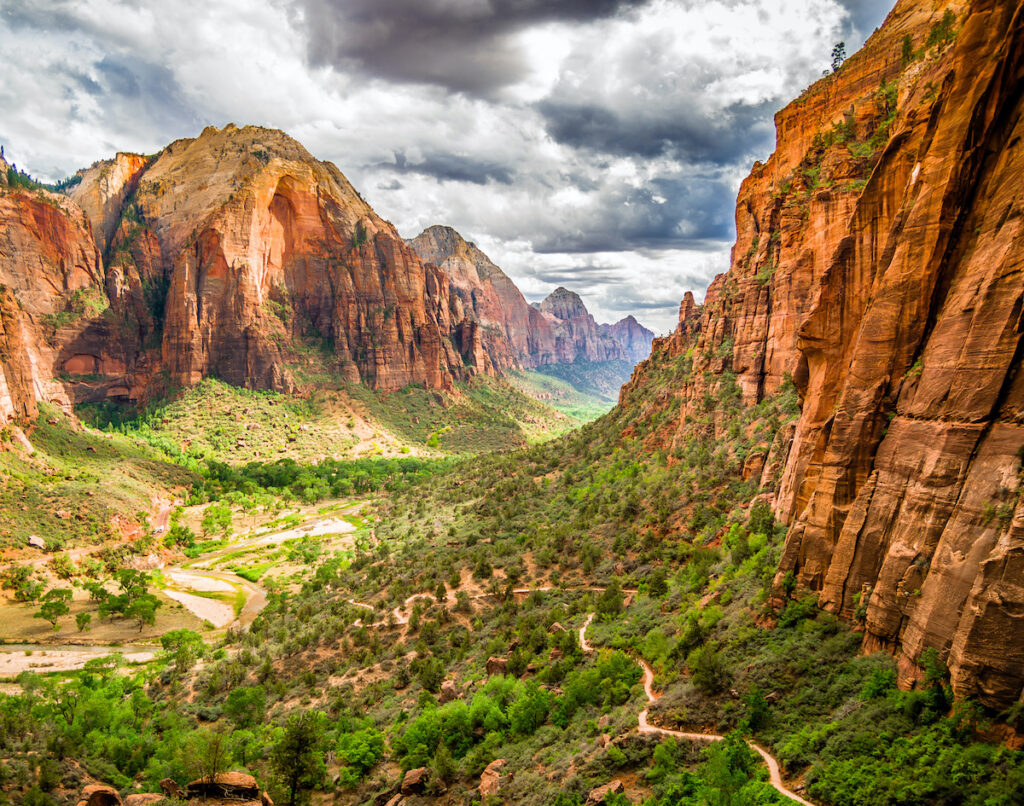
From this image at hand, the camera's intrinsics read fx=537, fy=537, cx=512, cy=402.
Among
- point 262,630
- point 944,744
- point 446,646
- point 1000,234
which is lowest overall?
point 262,630

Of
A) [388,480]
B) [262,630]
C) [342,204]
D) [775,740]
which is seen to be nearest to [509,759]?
[775,740]

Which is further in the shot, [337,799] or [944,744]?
[337,799]

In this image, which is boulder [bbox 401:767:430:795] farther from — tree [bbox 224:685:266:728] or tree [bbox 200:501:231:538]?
tree [bbox 200:501:231:538]

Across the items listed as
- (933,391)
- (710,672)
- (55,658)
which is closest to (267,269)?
(55,658)

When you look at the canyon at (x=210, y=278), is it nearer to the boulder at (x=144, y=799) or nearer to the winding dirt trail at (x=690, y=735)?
the boulder at (x=144, y=799)

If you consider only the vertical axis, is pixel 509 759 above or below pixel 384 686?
above

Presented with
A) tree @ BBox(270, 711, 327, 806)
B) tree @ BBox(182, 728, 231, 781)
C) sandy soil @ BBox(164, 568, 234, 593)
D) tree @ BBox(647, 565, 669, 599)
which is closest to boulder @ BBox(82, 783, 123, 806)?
tree @ BBox(182, 728, 231, 781)

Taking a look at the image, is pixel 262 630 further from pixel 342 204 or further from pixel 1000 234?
pixel 342 204
